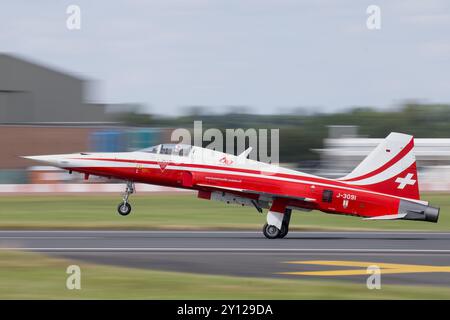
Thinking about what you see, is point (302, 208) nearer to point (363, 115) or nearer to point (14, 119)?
point (14, 119)

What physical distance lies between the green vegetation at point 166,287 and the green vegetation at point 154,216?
37.3 feet

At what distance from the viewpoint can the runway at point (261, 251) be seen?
17391mm

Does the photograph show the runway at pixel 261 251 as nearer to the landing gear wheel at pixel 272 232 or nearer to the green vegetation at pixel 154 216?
the landing gear wheel at pixel 272 232

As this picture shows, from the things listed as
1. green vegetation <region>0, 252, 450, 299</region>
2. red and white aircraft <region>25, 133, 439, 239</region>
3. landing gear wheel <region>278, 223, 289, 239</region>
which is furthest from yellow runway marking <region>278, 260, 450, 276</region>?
landing gear wheel <region>278, 223, 289, 239</region>

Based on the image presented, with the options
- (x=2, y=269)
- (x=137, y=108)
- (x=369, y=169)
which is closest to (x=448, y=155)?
(x=369, y=169)

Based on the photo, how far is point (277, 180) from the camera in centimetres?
2392

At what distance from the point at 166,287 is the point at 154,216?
18129 mm

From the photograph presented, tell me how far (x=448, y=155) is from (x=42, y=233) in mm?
40500

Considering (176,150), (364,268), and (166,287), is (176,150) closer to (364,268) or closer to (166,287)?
(364,268)

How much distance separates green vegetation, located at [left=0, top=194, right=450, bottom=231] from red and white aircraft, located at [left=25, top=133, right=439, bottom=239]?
150 inches

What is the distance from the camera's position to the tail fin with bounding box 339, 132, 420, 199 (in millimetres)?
23516

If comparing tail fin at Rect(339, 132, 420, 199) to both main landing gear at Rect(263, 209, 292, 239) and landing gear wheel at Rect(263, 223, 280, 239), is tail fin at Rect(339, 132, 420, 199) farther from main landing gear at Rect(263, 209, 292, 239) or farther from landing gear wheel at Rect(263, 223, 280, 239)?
landing gear wheel at Rect(263, 223, 280, 239)

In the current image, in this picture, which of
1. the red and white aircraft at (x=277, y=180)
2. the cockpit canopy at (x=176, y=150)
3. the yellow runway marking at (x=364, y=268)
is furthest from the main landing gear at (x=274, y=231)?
the yellow runway marking at (x=364, y=268)
